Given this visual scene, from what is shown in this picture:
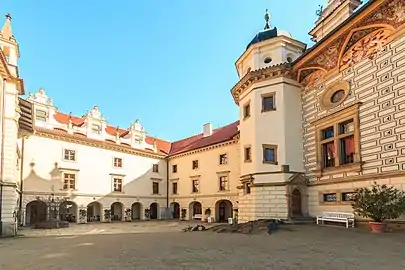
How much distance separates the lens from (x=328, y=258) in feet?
25.8

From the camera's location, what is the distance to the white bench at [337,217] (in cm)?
1516

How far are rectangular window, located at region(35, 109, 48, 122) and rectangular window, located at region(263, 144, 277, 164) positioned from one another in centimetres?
1935

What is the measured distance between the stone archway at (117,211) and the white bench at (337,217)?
72.8ft

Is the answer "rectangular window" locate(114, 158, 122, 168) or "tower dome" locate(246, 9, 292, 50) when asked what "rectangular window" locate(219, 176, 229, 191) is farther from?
"tower dome" locate(246, 9, 292, 50)

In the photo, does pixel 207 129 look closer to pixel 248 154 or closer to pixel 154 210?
pixel 154 210

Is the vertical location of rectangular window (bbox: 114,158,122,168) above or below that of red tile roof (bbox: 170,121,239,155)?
below

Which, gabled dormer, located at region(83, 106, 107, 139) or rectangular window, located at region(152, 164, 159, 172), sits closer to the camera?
gabled dormer, located at region(83, 106, 107, 139)

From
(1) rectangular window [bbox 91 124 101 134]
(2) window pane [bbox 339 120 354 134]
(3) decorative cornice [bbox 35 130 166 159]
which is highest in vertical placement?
(1) rectangular window [bbox 91 124 101 134]

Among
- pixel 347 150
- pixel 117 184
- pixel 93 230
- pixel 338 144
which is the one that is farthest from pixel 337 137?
pixel 117 184

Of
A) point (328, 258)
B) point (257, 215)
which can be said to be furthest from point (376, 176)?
point (328, 258)

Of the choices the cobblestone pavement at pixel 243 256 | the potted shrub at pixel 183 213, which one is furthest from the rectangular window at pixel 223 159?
the cobblestone pavement at pixel 243 256

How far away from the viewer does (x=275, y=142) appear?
19438mm

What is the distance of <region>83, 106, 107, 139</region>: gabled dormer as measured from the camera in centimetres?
3225

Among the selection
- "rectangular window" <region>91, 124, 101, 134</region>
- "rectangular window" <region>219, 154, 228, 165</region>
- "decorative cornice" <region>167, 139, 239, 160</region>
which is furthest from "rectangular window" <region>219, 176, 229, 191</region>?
"rectangular window" <region>91, 124, 101, 134</region>
